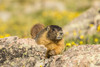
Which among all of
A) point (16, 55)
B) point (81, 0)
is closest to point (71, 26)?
point (16, 55)

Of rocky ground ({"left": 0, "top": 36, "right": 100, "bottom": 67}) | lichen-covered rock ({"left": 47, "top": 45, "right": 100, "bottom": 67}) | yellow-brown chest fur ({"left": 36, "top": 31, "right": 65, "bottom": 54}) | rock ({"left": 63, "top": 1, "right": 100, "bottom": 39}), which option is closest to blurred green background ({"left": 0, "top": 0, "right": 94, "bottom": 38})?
rock ({"left": 63, "top": 1, "right": 100, "bottom": 39})

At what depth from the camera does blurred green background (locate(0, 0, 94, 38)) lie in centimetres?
1412

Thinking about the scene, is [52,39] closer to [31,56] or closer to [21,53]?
[31,56]

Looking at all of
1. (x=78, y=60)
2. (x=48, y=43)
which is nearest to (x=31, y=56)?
(x=48, y=43)

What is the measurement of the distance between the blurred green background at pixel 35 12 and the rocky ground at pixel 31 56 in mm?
9123

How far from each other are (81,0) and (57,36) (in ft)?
74.6

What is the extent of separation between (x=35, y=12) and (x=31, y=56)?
17740 millimetres

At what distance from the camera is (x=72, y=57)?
3.74 meters

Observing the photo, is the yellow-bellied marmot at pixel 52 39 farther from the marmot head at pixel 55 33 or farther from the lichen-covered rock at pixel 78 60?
the lichen-covered rock at pixel 78 60

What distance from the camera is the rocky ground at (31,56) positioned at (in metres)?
3.65

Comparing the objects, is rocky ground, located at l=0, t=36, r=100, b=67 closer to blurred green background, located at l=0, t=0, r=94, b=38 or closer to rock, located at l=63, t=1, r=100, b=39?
rock, located at l=63, t=1, r=100, b=39

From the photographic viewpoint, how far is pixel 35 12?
2144 centimetres

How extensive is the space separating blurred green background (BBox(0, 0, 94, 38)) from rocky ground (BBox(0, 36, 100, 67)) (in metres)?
9.12

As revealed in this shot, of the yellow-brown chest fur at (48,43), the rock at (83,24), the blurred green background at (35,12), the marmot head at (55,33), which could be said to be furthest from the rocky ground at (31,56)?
the blurred green background at (35,12)
